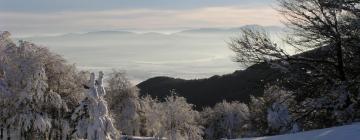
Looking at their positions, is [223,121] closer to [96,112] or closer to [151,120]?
[151,120]

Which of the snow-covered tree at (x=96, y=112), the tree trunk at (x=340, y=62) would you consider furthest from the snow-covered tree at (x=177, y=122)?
the tree trunk at (x=340, y=62)

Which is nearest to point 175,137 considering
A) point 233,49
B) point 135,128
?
point 135,128

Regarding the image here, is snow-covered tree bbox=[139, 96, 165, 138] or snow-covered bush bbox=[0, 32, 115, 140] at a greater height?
snow-covered bush bbox=[0, 32, 115, 140]

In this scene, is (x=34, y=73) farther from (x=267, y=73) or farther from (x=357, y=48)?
(x=357, y=48)

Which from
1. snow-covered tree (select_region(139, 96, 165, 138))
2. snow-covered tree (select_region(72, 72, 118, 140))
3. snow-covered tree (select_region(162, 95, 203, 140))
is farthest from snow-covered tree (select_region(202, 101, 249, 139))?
snow-covered tree (select_region(72, 72, 118, 140))

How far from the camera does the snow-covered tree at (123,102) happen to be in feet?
228

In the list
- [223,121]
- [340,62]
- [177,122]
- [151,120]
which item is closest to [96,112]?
[340,62]

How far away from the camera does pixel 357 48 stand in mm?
21531

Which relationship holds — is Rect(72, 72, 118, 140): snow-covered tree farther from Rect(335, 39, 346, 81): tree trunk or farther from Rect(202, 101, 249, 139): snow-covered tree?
Rect(202, 101, 249, 139): snow-covered tree

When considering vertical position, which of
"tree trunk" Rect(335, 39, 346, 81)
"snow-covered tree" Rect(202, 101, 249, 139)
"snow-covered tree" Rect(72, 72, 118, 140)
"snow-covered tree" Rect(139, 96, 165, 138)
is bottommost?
"snow-covered tree" Rect(202, 101, 249, 139)

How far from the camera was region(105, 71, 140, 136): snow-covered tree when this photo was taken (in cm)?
6962

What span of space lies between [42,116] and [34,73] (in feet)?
11.3

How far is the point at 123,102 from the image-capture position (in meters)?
70.3

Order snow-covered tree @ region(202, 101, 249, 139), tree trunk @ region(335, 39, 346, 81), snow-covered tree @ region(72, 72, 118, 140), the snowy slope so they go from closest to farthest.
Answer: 1. the snowy slope
2. tree trunk @ region(335, 39, 346, 81)
3. snow-covered tree @ region(72, 72, 118, 140)
4. snow-covered tree @ region(202, 101, 249, 139)
